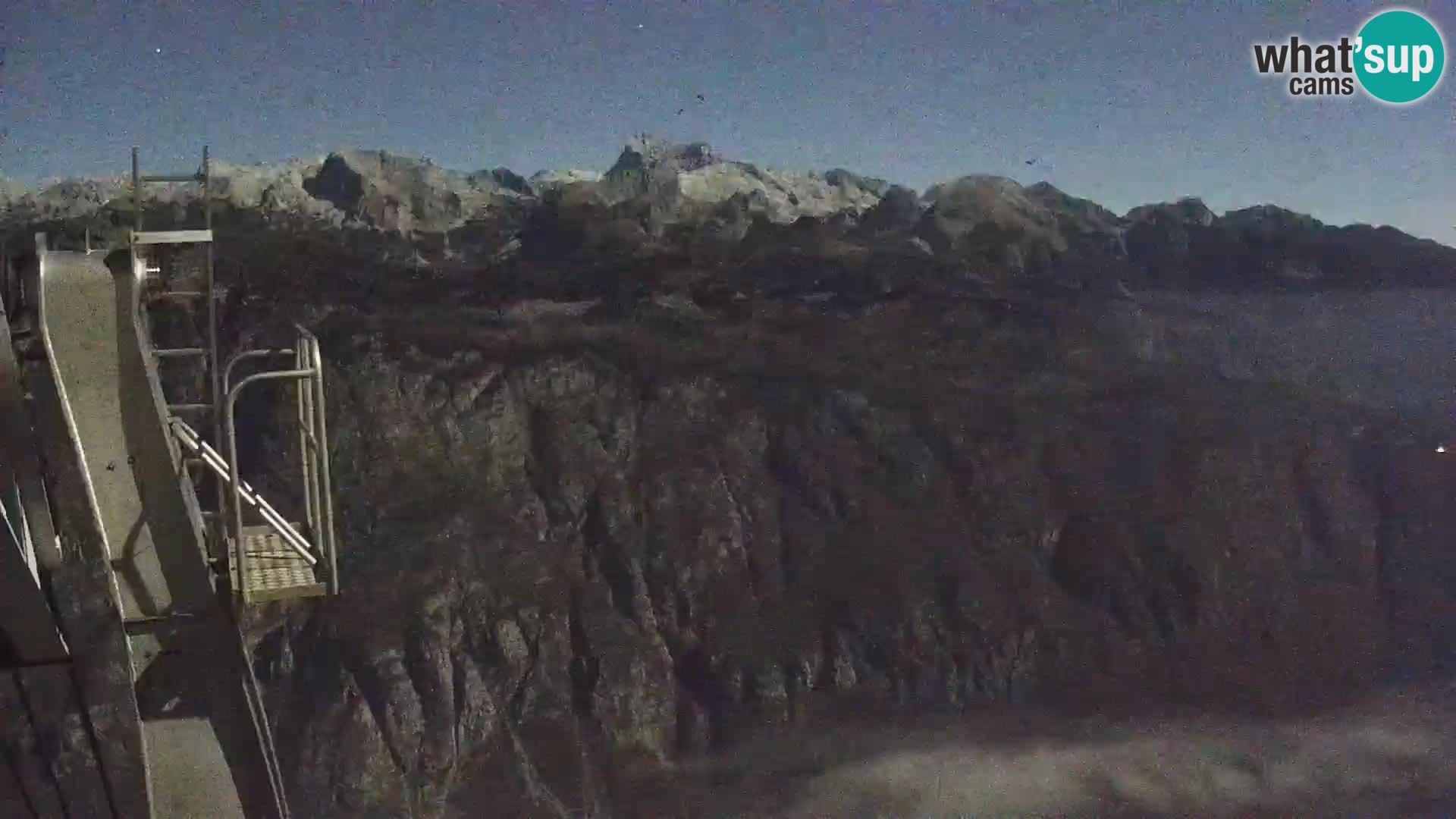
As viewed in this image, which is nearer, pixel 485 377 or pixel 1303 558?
pixel 485 377

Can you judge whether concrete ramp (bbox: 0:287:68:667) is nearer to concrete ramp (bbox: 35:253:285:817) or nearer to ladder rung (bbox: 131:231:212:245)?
concrete ramp (bbox: 35:253:285:817)

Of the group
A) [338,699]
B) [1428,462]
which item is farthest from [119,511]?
[1428,462]

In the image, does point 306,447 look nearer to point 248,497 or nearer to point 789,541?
point 248,497

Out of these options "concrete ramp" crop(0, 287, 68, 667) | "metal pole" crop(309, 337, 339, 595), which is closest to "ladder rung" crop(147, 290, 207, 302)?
"metal pole" crop(309, 337, 339, 595)

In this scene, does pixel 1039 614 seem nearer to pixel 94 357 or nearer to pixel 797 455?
pixel 797 455

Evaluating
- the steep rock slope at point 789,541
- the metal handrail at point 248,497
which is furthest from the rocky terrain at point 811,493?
the metal handrail at point 248,497
